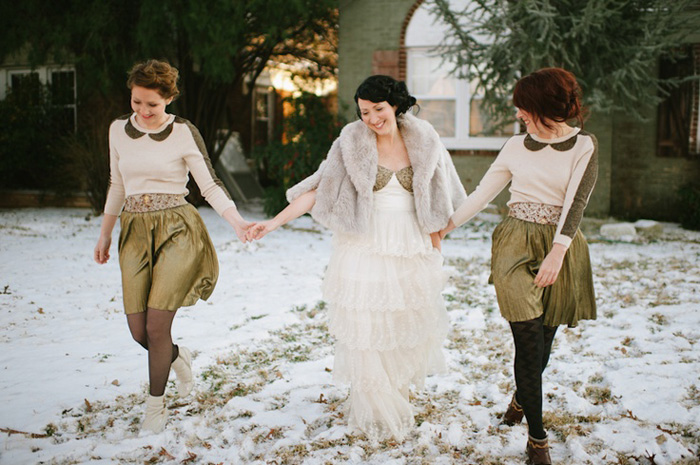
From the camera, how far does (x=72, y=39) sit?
10.4 meters

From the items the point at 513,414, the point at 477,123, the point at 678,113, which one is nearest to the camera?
the point at 513,414

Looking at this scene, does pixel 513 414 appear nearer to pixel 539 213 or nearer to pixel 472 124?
pixel 539 213

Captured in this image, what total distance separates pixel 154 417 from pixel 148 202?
1.17m

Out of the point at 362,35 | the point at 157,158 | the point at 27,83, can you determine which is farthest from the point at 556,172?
the point at 27,83

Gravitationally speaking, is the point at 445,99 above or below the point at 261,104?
below

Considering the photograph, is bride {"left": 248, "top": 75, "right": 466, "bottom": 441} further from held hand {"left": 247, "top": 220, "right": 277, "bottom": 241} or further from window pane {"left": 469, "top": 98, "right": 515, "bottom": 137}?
window pane {"left": 469, "top": 98, "right": 515, "bottom": 137}

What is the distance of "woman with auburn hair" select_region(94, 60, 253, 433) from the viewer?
3.34 metres

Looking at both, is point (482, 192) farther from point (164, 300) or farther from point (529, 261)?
point (164, 300)

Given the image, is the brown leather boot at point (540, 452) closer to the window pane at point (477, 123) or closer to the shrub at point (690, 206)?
the shrub at point (690, 206)

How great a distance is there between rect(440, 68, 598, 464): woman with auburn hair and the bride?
14.7 inches

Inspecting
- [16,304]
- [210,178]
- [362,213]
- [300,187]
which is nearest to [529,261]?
[362,213]

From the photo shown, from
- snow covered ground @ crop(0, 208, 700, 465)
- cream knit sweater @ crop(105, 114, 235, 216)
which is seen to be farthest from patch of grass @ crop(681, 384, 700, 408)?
cream knit sweater @ crop(105, 114, 235, 216)

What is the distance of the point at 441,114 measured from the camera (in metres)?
12.2

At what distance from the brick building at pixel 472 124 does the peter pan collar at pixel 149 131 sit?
8630 millimetres
